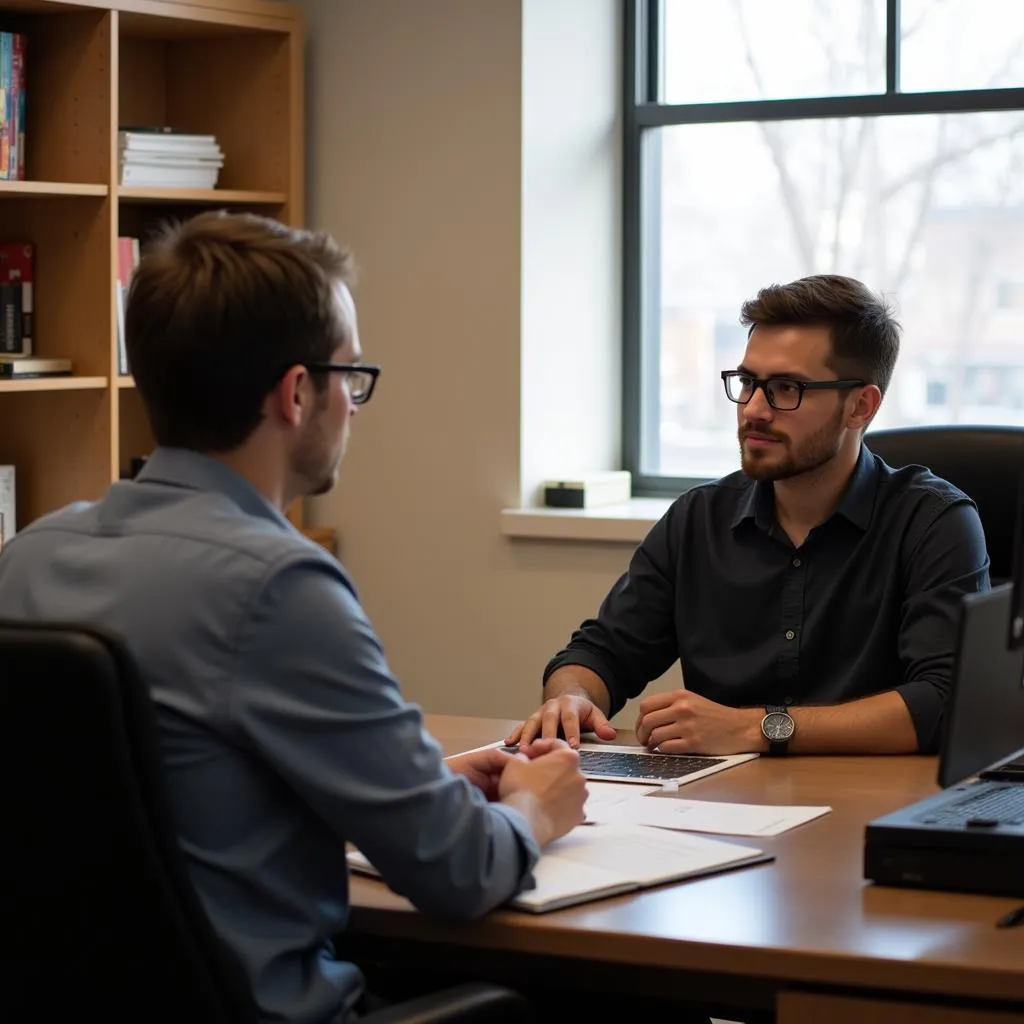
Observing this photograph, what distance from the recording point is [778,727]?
2236 mm

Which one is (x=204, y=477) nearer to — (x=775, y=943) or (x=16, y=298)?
(x=775, y=943)

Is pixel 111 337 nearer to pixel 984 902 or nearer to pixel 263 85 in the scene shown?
pixel 263 85

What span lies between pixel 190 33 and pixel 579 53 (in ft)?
3.00

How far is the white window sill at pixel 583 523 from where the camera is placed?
12.4ft

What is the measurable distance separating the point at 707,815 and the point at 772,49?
103 inches

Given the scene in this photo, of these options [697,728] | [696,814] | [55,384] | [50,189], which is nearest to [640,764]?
[697,728]

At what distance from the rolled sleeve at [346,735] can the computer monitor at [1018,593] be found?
57 cm

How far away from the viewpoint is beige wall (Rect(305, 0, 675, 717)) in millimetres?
3936

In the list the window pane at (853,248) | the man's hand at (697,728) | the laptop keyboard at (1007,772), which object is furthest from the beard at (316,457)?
the window pane at (853,248)

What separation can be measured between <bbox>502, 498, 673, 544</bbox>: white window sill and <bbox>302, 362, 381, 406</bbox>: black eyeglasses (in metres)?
2.13

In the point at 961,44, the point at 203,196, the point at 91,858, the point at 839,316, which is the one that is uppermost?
the point at 961,44

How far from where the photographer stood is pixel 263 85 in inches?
162

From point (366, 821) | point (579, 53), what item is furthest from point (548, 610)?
point (366, 821)

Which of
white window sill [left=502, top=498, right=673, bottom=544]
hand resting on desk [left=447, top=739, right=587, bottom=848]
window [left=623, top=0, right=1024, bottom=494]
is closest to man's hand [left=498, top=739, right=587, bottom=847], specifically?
hand resting on desk [left=447, top=739, right=587, bottom=848]
